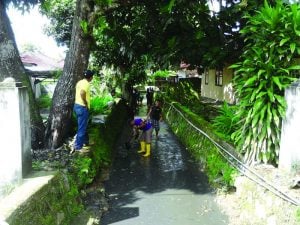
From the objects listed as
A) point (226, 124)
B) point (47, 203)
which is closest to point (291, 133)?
point (226, 124)

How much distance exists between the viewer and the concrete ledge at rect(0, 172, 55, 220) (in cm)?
400

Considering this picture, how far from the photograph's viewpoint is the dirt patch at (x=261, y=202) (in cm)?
492

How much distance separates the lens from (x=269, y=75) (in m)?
6.34

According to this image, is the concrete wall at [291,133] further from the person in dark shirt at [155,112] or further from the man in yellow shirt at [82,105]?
the person in dark shirt at [155,112]

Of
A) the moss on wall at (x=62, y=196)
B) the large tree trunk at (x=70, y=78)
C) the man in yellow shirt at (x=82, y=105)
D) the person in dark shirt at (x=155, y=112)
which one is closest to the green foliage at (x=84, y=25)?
the large tree trunk at (x=70, y=78)

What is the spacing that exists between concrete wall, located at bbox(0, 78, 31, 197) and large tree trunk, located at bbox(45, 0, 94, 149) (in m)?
2.76

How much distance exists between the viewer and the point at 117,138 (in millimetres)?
13367

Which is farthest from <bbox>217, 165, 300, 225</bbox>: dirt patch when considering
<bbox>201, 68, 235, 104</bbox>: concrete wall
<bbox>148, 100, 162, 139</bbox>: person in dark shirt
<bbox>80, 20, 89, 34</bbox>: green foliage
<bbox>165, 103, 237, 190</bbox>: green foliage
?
<bbox>201, 68, 235, 104</bbox>: concrete wall

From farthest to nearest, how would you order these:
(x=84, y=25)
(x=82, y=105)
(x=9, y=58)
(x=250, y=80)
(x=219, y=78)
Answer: (x=219, y=78)
(x=84, y=25)
(x=82, y=105)
(x=9, y=58)
(x=250, y=80)

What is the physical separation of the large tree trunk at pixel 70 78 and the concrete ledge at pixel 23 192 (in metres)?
2.56

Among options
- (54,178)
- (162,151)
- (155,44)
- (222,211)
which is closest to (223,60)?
(155,44)

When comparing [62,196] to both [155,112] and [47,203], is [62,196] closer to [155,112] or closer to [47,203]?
[47,203]

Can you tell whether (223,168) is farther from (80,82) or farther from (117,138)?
(117,138)

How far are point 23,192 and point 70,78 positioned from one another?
4.09 meters
